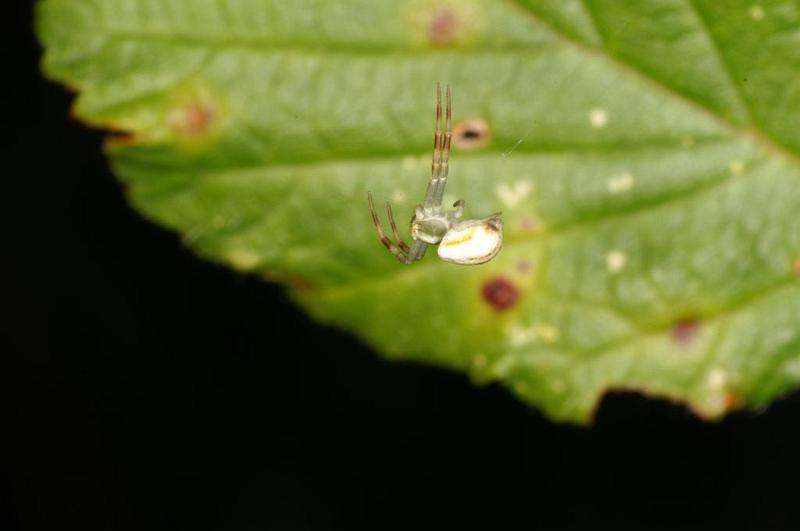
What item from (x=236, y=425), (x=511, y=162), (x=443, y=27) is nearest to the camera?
(x=443, y=27)

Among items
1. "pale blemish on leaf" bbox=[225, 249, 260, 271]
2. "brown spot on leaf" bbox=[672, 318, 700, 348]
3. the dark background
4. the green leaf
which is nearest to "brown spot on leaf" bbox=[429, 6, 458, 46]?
the green leaf

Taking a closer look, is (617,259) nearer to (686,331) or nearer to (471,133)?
(686,331)

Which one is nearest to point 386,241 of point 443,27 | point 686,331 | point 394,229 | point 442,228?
point 394,229

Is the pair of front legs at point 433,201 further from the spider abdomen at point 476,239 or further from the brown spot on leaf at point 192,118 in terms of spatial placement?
the brown spot on leaf at point 192,118

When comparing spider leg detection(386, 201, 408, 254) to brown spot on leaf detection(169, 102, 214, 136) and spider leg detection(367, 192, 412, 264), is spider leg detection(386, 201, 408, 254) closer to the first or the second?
spider leg detection(367, 192, 412, 264)

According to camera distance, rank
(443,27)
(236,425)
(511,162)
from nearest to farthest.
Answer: (443,27), (511,162), (236,425)

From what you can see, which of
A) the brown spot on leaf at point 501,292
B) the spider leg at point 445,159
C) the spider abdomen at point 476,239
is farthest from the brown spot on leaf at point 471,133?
the brown spot on leaf at point 501,292

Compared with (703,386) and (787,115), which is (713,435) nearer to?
(703,386)

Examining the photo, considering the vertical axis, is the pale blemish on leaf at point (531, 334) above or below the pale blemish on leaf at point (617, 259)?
below
